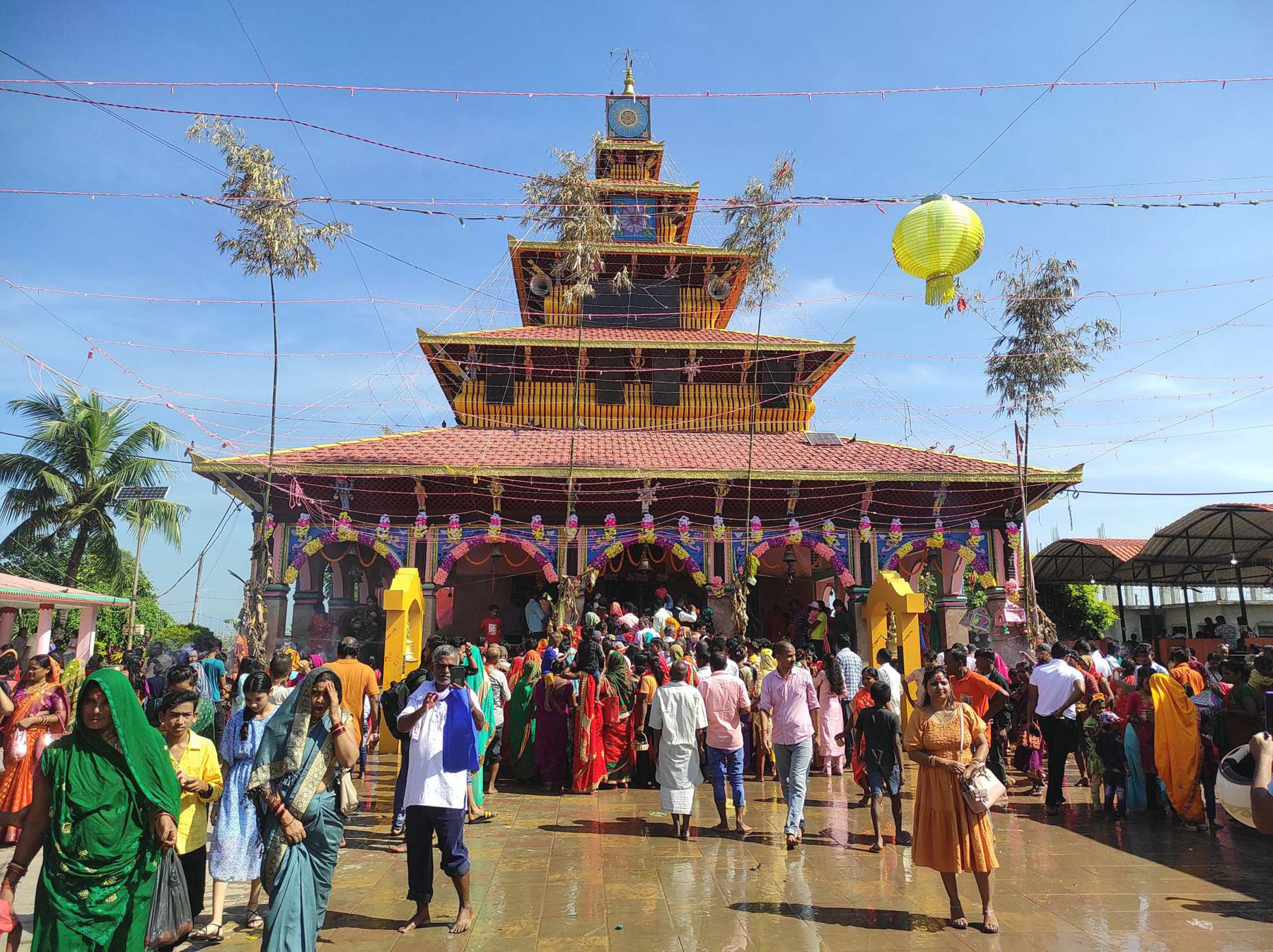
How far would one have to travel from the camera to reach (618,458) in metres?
15.7

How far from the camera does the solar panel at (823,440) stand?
17281 millimetres

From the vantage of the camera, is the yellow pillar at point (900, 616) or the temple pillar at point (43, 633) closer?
the yellow pillar at point (900, 616)

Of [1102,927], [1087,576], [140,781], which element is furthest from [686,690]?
[1087,576]

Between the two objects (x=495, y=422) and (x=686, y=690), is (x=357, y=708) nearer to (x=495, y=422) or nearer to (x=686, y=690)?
(x=686, y=690)

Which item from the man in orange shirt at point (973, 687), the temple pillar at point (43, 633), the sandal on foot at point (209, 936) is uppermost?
the temple pillar at point (43, 633)

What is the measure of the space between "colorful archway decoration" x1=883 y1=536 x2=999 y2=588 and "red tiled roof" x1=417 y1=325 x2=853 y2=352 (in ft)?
14.3

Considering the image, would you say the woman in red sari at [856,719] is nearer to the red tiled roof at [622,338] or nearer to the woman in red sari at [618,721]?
the woman in red sari at [618,721]

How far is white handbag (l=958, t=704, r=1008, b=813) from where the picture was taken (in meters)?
4.73

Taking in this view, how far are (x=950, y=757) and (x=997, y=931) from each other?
91 cm

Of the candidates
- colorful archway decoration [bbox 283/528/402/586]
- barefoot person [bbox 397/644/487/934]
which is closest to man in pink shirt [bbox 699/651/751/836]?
barefoot person [bbox 397/644/487/934]

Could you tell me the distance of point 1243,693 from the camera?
6.80 metres

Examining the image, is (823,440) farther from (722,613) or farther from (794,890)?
(794,890)

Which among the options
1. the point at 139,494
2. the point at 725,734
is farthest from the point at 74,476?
the point at 725,734

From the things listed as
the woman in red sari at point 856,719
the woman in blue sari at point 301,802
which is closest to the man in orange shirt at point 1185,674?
the woman in red sari at point 856,719
